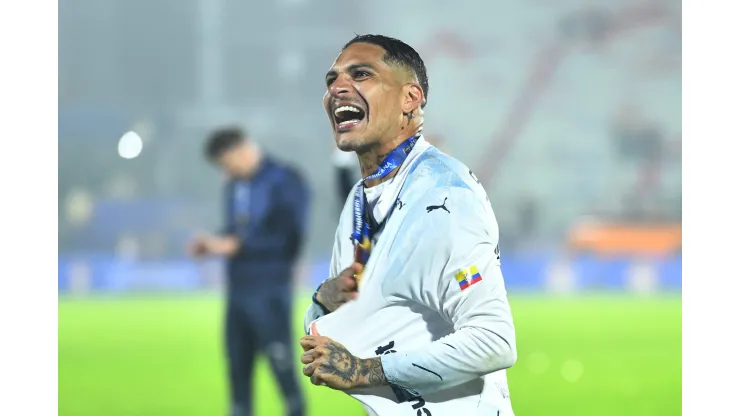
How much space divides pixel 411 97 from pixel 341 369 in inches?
19.6

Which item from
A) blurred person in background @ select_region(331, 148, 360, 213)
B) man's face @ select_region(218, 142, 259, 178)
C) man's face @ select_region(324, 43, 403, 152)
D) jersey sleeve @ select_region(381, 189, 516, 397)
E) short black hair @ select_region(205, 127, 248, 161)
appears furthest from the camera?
short black hair @ select_region(205, 127, 248, 161)

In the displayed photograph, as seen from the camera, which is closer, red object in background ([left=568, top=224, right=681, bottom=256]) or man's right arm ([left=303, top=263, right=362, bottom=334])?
man's right arm ([left=303, top=263, right=362, bottom=334])

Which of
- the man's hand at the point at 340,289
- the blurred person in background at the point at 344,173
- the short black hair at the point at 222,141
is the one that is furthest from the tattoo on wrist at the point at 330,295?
the short black hair at the point at 222,141

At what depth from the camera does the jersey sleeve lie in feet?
4.53

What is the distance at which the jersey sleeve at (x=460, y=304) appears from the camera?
138cm

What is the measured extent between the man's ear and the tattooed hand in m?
0.44

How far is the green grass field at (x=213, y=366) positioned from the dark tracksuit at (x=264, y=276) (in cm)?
15

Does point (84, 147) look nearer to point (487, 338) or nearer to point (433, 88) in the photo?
point (433, 88)

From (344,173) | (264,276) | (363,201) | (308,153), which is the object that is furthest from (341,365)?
(308,153)

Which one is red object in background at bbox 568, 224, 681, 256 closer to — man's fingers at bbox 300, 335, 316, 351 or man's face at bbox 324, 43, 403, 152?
man's face at bbox 324, 43, 403, 152

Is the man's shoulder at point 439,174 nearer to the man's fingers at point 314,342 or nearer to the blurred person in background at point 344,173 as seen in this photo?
→ the man's fingers at point 314,342

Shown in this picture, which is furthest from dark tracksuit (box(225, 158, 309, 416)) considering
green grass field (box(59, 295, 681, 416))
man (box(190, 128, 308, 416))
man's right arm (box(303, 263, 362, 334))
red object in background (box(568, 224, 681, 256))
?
man's right arm (box(303, 263, 362, 334))

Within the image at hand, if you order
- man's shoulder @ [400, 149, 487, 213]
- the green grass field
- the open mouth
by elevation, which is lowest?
the green grass field

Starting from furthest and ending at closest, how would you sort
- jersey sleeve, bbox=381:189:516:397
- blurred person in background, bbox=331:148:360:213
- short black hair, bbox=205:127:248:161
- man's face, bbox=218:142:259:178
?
short black hair, bbox=205:127:248:161 < man's face, bbox=218:142:259:178 < blurred person in background, bbox=331:148:360:213 < jersey sleeve, bbox=381:189:516:397
